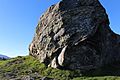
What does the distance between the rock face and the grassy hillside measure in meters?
1.69

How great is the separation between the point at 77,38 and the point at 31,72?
12.4 m

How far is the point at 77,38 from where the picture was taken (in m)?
55.9

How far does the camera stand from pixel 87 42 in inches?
2188

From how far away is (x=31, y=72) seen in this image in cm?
5722

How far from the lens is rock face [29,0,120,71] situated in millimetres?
54625

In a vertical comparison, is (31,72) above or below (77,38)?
below

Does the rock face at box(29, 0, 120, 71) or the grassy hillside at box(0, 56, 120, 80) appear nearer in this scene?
the grassy hillside at box(0, 56, 120, 80)

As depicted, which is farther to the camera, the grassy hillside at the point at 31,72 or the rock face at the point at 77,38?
Result: the rock face at the point at 77,38

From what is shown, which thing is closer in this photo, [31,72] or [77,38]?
[77,38]

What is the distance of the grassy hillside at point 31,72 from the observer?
170 feet

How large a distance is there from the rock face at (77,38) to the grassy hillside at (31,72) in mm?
1691

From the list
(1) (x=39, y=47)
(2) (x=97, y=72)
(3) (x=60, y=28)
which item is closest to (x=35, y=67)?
(1) (x=39, y=47)

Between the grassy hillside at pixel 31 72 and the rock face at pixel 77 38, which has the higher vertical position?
the rock face at pixel 77 38

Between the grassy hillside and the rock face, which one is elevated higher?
the rock face
